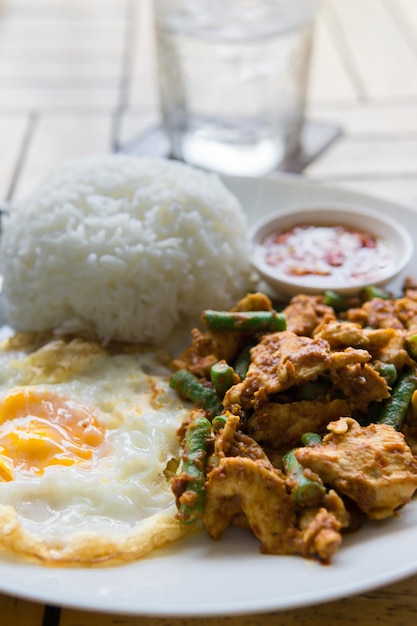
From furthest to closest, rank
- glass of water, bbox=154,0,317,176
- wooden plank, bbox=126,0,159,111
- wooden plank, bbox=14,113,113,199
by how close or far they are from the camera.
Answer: wooden plank, bbox=126,0,159,111
wooden plank, bbox=14,113,113,199
glass of water, bbox=154,0,317,176

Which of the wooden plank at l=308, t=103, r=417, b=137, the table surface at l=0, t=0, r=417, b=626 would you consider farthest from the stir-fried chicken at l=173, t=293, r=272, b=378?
the wooden plank at l=308, t=103, r=417, b=137

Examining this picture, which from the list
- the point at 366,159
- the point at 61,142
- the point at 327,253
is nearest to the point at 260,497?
the point at 327,253

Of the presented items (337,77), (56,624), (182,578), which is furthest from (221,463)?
(337,77)

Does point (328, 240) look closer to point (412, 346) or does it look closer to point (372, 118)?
point (412, 346)

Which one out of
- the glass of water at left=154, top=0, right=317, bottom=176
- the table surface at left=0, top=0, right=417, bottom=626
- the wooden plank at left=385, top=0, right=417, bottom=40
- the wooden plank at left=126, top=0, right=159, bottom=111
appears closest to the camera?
the glass of water at left=154, top=0, right=317, bottom=176

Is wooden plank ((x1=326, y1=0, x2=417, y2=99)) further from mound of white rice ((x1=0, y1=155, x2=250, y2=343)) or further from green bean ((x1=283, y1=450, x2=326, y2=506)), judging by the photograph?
green bean ((x1=283, y1=450, x2=326, y2=506))

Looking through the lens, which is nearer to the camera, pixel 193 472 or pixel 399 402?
pixel 193 472

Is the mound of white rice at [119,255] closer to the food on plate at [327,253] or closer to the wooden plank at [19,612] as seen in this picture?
the food on plate at [327,253]
